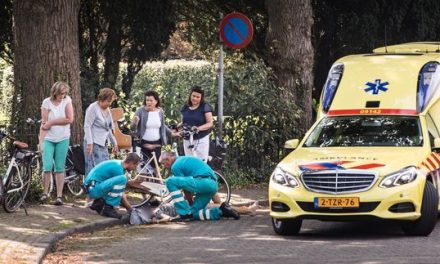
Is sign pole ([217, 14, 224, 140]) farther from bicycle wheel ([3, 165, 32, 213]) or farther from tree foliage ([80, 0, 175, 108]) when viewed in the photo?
bicycle wheel ([3, 165, 32, 213])

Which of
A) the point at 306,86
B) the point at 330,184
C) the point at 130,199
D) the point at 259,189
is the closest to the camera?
the point at 330,184

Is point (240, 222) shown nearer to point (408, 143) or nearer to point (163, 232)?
point (163, 232)

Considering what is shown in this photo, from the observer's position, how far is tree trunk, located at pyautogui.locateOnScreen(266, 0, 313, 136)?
2223 cm

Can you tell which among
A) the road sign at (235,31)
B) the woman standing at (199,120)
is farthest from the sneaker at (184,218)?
the road sign at (235,31)

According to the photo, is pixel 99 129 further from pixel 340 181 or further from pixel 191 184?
pixel 340 181

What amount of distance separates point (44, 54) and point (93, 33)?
502cm

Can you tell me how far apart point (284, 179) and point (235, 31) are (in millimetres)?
6084

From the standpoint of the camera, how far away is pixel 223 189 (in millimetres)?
17578

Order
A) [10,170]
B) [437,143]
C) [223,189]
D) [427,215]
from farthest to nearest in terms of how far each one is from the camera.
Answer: [223,189]
[10,170]
[437,143]
[427,215]

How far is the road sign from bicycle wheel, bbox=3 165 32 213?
5.18 metres

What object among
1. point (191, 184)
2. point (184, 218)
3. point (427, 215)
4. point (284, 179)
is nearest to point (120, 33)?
point (184, 218)

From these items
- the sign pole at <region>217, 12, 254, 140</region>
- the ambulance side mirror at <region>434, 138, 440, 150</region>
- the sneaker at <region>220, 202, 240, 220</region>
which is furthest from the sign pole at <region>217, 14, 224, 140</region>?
the ambulance side mirror at <region>434, 138, 440, 150</region>

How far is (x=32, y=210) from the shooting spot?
15594mm

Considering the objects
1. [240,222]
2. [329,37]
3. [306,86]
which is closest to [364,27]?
[329,37]
